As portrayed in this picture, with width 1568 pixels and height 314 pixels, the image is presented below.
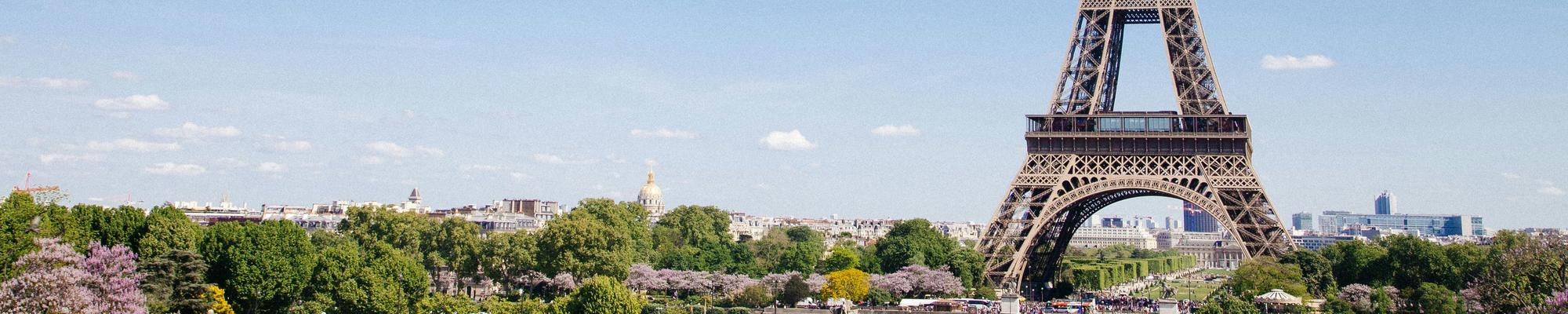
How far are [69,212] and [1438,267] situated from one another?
189ft

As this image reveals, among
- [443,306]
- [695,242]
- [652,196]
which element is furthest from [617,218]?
[652,196]

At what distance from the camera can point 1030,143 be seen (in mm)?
63125

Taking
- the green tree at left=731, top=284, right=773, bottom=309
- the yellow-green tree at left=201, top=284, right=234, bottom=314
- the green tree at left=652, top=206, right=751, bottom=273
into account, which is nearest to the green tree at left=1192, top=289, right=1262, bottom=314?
the green tree at left=731, top=284, right=773, bottom=309

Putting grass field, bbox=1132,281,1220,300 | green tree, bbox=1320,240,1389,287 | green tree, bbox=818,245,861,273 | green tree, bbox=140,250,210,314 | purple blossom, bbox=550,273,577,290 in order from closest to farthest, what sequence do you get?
green tree, bbox=140,250,210,314 < green tree, bbox=1320,240,1389,287 < purple blossom, bbox=550,273,577,290 < green tree, bbox=818,245,861,273 < grass field, bbox=1132,281,1220,300

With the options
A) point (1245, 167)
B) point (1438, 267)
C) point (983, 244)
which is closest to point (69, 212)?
point (983, 244)

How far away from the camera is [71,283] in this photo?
36.5 metres

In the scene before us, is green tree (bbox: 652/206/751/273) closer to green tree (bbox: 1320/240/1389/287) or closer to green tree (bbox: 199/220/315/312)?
green tree (bbox: 199/220/315/312)

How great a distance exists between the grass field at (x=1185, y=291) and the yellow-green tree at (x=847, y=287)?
28144 mm

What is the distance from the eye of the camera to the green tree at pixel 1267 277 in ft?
183

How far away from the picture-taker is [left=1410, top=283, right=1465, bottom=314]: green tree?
5253 cm

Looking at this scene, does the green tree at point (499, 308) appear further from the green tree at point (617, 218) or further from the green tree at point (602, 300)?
the green tree at point (617, 218)

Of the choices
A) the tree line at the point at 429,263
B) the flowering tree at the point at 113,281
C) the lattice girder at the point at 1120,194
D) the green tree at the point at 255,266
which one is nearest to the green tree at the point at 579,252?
the tree line at the point at 429,263

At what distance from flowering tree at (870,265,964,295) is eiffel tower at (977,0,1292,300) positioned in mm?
2875

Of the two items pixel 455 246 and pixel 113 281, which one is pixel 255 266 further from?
pixel 455 246
